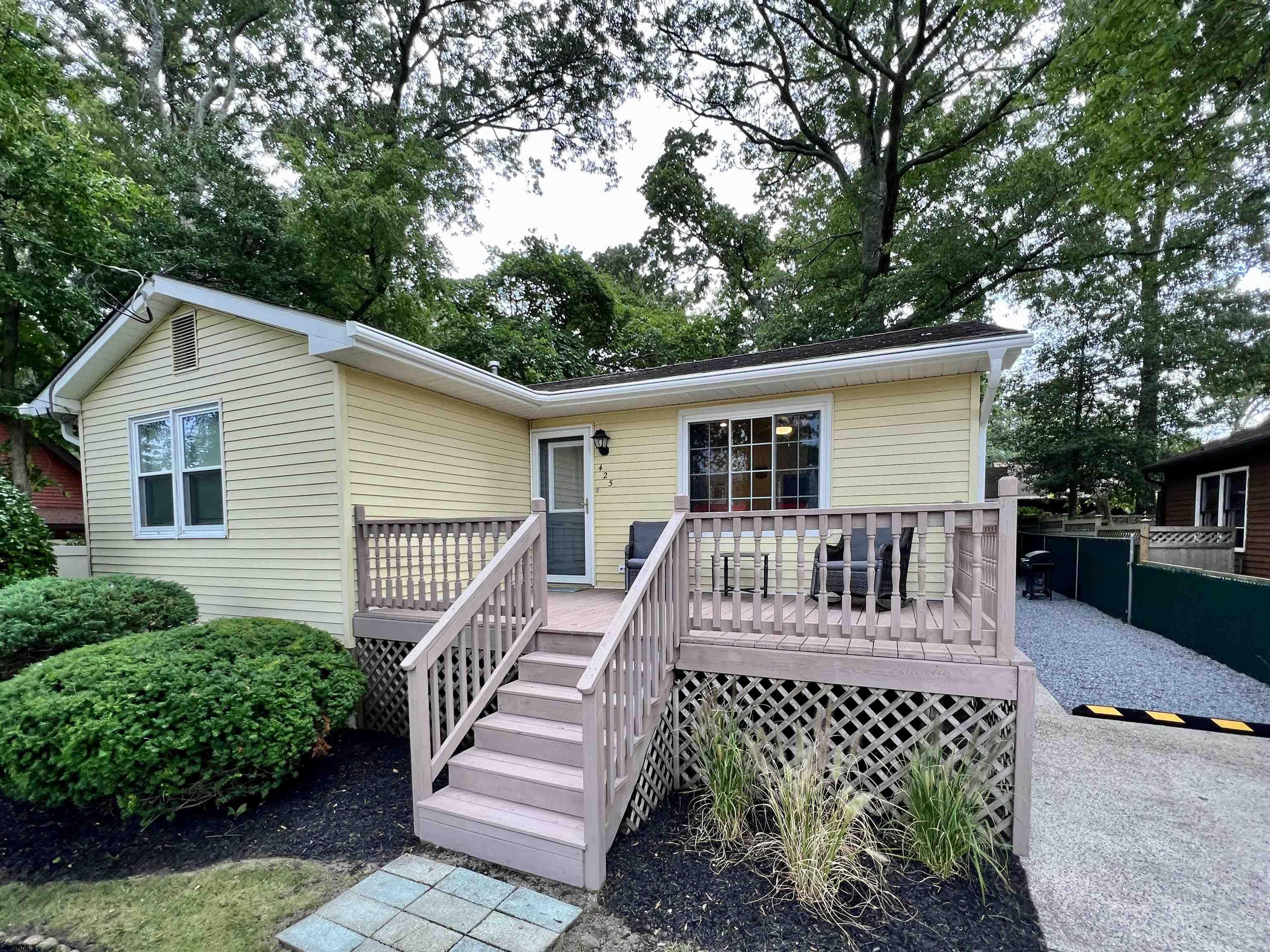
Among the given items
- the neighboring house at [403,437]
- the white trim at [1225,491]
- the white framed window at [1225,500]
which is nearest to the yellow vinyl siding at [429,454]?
the neighboring house at [403,437]

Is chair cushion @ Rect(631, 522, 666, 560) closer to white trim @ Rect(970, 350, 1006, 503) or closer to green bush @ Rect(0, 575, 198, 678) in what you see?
white trim @ Rect(970, 350, 1006, 503)

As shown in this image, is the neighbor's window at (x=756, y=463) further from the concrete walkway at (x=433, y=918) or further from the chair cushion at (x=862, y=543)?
the concrete walkway at (x=433, y=918)

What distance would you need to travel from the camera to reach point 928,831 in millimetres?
2525

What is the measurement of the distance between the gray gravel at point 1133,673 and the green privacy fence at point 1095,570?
71 cm

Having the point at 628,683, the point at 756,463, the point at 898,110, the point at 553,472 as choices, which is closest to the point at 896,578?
the point at 628,683

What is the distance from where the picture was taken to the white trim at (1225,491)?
9.84 m

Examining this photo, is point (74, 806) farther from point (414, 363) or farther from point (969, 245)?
point (969, 245)

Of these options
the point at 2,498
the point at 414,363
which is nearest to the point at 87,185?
the point at 2,498

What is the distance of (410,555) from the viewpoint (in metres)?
4.38

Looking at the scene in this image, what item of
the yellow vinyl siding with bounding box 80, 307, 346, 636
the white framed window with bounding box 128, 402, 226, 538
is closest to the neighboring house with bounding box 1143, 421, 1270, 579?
the yellow vinyl siding with bounding box 80, 307, 346, 636

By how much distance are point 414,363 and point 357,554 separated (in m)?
1.77

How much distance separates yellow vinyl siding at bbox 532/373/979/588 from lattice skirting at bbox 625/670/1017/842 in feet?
7.44

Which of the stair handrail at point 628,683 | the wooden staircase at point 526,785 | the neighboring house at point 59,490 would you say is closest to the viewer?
the stair handrail at point 628,683

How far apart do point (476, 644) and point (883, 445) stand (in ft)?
Result: 13.7
